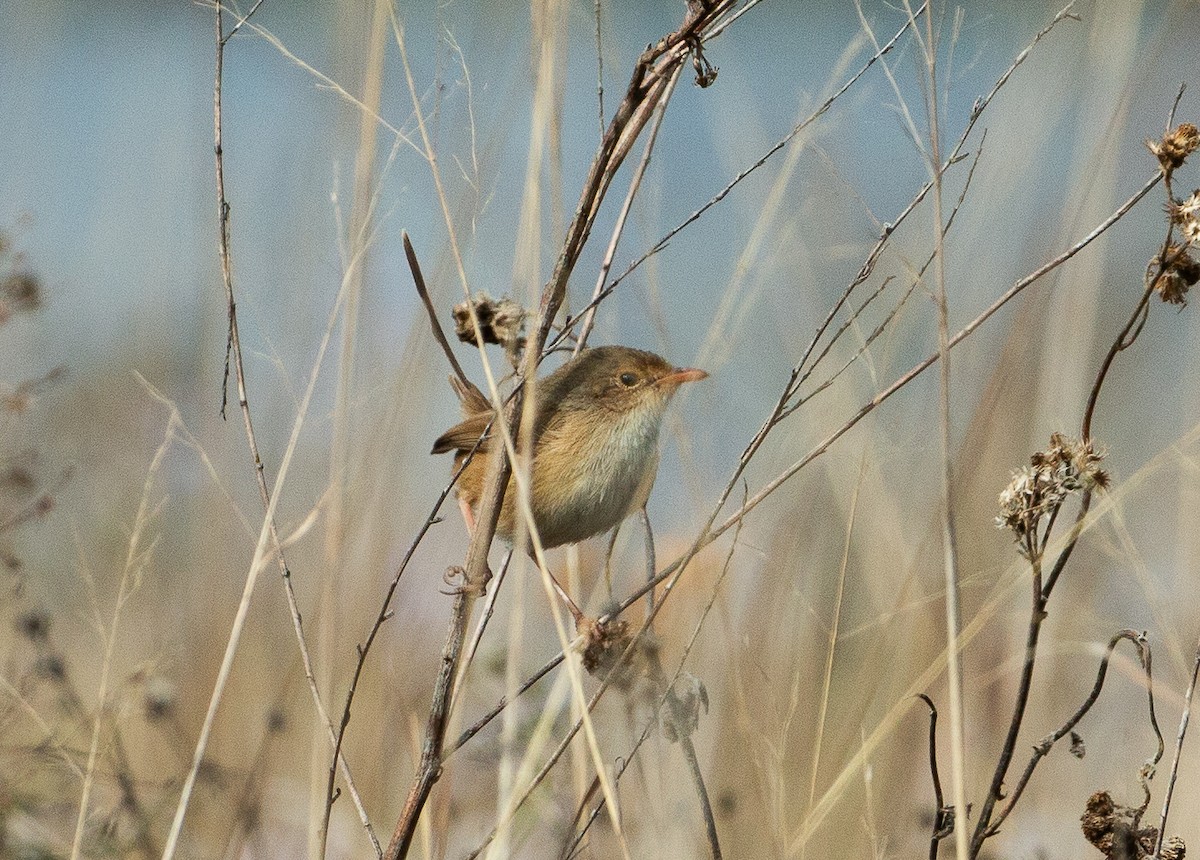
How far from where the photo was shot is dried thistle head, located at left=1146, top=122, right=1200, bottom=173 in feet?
5.69

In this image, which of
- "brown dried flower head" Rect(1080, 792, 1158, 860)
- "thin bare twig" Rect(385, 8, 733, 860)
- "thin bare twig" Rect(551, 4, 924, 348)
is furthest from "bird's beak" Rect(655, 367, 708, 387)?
"brown dried flower head" Rect(1080, 792, 1158, 860)

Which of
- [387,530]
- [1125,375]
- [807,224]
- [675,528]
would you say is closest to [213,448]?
[387,530]

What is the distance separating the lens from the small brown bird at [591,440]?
98.9 inches

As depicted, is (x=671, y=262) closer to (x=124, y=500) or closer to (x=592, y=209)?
(x=124, y=500)

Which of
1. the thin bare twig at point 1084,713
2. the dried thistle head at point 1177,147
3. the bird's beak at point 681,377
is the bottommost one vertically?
the thin bare twig at point 1084,713

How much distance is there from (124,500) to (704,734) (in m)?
2.19

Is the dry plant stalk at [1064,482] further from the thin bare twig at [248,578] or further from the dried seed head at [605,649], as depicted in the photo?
the thin bare twig at [248,578]

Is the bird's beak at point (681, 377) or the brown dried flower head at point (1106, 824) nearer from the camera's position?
the brown dried flower head at point (1106, 824)

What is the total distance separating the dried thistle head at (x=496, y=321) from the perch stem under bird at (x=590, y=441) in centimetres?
66

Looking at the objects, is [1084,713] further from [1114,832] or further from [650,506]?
[650,506]

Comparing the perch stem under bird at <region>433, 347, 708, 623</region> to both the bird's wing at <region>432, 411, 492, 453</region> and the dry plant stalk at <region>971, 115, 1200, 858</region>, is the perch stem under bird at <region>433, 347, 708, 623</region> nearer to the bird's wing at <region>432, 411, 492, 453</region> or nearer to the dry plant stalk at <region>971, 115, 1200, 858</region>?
the bird's wing at <region>432, 411, 492, 453</region>

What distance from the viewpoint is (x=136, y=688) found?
7.91 ft

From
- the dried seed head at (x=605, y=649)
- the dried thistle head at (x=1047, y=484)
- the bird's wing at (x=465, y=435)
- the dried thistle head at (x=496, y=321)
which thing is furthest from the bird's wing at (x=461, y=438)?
the dried thistle head at (x=1047, y=484)

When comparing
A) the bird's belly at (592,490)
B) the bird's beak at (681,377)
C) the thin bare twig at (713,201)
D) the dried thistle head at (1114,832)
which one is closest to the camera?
the dried thistle head at (1114,832)
